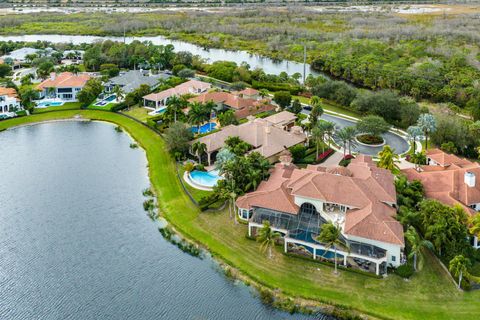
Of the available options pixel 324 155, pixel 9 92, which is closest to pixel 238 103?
pixel 324 155

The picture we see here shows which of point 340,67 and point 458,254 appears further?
point 340,67

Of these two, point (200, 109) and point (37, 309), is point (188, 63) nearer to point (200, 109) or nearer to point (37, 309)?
point (200, 109)

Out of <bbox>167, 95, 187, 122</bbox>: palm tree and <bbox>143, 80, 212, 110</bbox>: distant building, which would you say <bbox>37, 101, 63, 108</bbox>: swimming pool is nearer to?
<bbox>143, 80, 212, 110</bbox>: distant building

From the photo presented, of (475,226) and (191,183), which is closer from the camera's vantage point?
(475,226)

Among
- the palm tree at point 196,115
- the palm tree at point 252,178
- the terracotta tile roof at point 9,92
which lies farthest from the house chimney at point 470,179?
the terracotta tile roof at point 9,92

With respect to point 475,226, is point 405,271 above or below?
below

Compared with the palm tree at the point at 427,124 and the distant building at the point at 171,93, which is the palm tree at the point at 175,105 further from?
the palm tree at the point at 427,124

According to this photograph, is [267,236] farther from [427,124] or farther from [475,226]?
[427,124]

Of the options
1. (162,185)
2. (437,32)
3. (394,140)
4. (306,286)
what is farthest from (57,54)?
(437,32)
